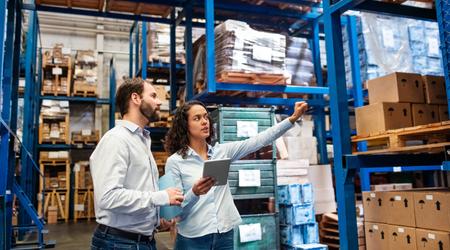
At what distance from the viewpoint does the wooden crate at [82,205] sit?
12336 millimetres

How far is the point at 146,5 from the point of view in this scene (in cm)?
765

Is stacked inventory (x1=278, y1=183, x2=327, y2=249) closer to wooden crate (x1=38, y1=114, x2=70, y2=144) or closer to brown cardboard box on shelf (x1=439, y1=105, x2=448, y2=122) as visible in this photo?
brown cardboard box on shelf (x1=439, y1=105, x2=448, y2=122)

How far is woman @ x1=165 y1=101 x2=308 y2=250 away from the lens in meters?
2.86

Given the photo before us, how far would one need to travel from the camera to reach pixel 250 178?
552 centimetres

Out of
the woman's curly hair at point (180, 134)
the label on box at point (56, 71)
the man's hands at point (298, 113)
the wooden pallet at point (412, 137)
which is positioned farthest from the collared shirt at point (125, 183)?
the label on box at point (56, 71)

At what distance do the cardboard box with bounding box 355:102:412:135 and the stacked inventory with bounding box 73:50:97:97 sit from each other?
1095 centimetres

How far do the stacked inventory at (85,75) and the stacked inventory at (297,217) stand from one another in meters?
9.14

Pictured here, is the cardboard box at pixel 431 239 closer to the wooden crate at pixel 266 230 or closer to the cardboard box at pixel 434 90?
the cardboard box at pixel 434 90

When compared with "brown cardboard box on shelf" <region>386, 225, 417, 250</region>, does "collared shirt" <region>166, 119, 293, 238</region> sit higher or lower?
higher

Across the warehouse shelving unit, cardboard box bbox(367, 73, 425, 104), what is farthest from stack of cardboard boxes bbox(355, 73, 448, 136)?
the warehouse shelving unit

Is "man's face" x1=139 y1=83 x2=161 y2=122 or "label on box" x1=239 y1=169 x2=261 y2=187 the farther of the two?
"label on box" x1=239 y1=169 x2=261 y2=187

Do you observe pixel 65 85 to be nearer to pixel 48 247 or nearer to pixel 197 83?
pixel 48 247

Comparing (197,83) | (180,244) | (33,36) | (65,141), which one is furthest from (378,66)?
(65,141)

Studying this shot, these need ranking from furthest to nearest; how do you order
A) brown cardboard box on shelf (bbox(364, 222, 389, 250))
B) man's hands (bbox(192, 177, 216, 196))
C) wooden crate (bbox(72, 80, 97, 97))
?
wooden crate (bbox(72, 80, 97, 97)) < brown cardboard box on shelf (bbox(364, 222, 389, 250)) < man's hands (bbox(192, 177, 216, 196))
